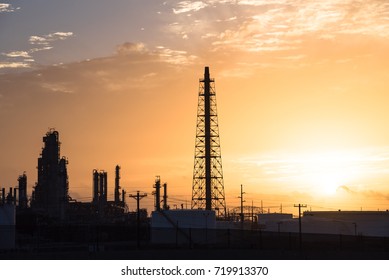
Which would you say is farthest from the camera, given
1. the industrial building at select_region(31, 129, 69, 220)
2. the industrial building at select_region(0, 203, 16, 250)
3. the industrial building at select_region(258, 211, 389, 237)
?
the industrial building at select_region(31, 129, 69, 220)

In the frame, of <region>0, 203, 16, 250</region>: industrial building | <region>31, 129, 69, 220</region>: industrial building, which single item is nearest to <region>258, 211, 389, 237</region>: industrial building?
<region>31, 129, 69, 220</region>: industrial building

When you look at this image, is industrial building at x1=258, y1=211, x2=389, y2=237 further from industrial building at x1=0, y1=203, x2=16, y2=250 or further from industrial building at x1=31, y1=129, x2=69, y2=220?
industrial building at x1=0, y1=203, x2=16, y2=250

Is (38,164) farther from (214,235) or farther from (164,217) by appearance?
(214,235)

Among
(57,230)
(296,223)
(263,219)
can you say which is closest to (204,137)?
(296,223)

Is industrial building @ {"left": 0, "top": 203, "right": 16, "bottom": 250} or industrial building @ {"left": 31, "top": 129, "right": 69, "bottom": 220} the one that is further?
industrial building @ {"left": 31, "top": 129, "right": 69, "bottom": 220}

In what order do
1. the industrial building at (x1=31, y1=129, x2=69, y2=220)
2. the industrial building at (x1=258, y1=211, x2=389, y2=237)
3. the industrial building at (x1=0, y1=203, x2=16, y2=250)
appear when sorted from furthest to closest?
the industrial building at (x1=31, y1=129, x2=69, y2=220) < the industrial building at (x1=258, y1=211, x2=389, y2=237) < the industrial building at (x1=0, y1=203, x2=16, y2=250)

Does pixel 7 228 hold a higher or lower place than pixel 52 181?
lower

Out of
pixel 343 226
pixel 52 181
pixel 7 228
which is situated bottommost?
pixel 343 226

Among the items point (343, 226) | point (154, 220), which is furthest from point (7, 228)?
point (343, 226)

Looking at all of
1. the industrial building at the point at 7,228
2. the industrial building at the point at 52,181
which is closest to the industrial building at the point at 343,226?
the industrial building at the point at 52,181

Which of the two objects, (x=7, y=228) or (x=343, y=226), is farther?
(x=343, y=226)

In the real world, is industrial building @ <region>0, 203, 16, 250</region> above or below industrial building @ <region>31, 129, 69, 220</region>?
below

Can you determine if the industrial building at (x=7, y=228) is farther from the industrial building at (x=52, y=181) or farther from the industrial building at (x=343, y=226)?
the industrial building at (x=343, y=226)

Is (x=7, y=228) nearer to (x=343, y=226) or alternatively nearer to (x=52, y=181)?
(x=52, y=181)
